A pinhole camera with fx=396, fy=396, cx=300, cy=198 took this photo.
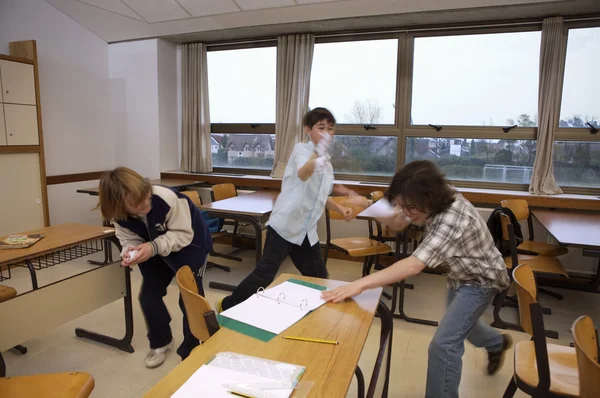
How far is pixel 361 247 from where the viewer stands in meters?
3.30

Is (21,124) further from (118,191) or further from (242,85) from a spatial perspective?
(118,191)

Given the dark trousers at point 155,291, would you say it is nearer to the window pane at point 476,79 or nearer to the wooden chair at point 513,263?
the wooden chair at point 513,263

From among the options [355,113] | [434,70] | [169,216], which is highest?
[434,70]

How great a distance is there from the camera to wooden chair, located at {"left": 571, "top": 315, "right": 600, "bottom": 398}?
96 centimetres

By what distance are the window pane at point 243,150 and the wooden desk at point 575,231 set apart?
10.2ft

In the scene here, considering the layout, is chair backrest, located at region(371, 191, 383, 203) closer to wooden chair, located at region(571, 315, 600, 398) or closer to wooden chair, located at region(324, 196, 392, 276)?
wooden chair, located at region(324, 196, 392, 276)

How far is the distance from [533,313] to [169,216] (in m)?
1.59

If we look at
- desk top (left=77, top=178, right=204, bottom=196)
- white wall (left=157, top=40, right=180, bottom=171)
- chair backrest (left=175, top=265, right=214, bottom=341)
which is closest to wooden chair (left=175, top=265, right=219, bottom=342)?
chair backrest (left=175, top=265, right=214, bottom=341)

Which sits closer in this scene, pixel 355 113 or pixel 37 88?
pixel 37 88

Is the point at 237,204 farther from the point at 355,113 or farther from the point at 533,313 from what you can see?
the point at 533,313

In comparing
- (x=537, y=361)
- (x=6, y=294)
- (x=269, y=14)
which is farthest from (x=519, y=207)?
(x=6, y=294)

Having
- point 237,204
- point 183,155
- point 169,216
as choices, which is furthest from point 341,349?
point 183,155

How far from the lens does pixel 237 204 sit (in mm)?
→ 3709

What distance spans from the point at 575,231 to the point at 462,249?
182cm
